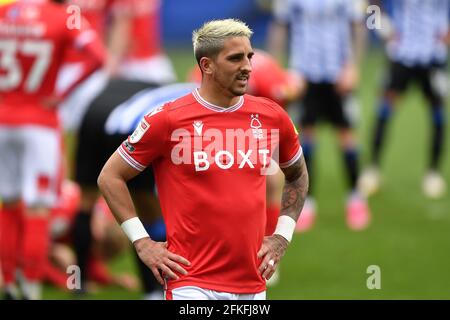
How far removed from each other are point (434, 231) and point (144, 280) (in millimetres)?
3532

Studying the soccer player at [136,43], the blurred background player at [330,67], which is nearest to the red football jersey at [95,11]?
the soccer player at [136,43]

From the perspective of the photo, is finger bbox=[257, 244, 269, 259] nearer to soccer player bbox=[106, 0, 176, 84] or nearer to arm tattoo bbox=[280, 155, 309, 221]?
arm tattoo bbox=[280, 155, 309, 221]

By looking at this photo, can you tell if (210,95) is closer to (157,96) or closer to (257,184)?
(257,184)

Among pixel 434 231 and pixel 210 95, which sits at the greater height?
pixel 210 95

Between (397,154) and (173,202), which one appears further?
(397,154)

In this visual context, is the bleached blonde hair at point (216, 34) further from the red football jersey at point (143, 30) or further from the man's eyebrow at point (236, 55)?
the red football jersey at point (143, 30)

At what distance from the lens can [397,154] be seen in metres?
14.2

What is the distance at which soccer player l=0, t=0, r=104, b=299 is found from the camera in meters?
7.43

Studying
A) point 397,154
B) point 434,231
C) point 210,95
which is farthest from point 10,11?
point 397,154

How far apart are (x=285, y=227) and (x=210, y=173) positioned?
52cm

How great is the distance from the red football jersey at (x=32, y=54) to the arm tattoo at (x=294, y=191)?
8.83ft
